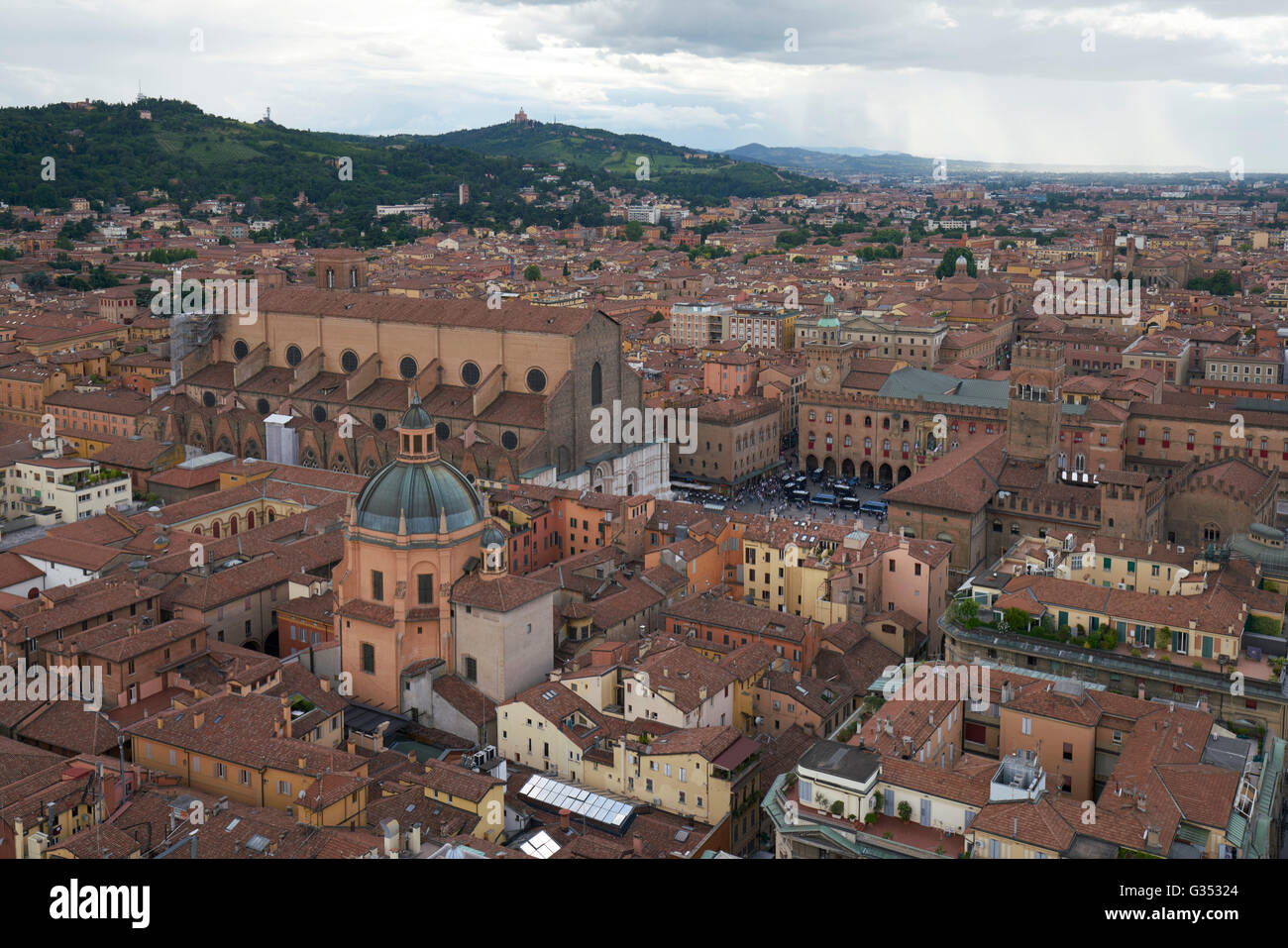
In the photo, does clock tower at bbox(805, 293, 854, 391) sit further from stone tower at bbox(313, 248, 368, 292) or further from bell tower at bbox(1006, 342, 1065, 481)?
stone tower at bbox(313, 248, 368, 292)

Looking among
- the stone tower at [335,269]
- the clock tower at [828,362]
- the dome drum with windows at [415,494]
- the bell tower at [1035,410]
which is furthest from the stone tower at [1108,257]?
the dome drum with windows at [415,494]

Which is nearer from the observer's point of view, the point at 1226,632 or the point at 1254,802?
the point at 1254,802

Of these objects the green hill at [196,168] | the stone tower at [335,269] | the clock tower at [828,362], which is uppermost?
the green hill at [196,168]

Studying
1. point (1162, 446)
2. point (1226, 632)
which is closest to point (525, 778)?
point (1226, 632)

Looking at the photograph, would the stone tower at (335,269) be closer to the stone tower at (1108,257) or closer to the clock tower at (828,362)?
the clock tower at (828,362)

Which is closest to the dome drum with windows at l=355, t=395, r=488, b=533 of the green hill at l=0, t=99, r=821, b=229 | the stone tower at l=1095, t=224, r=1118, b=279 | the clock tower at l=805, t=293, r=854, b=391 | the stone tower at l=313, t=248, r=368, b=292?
the clock tower at l=805, t=293, r=854, b=391
